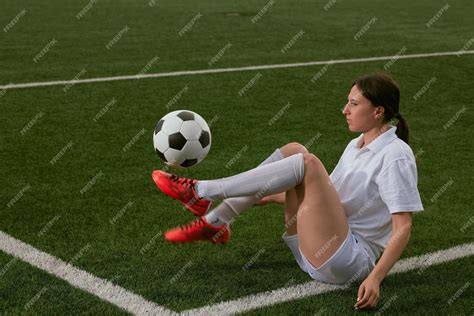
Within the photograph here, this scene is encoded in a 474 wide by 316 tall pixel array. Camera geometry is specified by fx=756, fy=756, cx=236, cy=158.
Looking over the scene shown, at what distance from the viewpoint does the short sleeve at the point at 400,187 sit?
379 cm

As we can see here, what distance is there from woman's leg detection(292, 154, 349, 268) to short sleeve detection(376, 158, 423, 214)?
0.25 meters

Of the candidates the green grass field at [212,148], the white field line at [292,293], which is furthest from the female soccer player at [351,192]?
the green grass field at [212,148]

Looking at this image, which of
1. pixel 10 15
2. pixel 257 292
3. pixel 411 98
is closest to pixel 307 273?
pixel 257 292

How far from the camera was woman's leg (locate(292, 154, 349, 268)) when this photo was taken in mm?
3943

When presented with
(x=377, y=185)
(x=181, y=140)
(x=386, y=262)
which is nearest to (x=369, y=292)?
(x=386, y=262)

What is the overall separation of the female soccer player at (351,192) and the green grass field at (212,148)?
0.25 meters

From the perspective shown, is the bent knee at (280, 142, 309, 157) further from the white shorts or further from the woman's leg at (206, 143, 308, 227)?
the white shorts

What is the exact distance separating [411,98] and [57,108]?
4.19 m

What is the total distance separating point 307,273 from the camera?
4383mm

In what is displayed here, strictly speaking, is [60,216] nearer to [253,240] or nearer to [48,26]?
[253,240]

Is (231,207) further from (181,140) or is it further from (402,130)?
(402,130)

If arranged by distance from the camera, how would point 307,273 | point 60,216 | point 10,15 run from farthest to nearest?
point 10,15
point 60,216
point 307,273

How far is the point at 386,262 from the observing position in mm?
3723

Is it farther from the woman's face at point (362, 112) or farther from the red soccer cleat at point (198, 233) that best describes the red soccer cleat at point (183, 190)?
the woman's face at point (362, 112)
